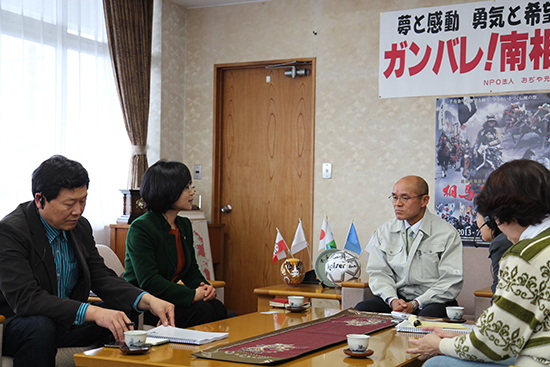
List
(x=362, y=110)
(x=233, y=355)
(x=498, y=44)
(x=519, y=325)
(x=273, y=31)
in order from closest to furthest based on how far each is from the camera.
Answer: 1. (x=519, y=325)
2. (x=233, y=355)
3. (x=498, y=44)
4. (x=362, y=110)
5. (x=273, y=31)

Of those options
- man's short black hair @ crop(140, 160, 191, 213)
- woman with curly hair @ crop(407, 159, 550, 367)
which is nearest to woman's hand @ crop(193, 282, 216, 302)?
man's short black hair @ crop(140, 160, 191, 213)

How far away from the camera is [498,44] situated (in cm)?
435

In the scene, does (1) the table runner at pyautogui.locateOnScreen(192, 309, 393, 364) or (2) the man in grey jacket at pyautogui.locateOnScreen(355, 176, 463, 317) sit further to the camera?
(2) the man in grey jacket at pyautogui.locateOnScreen(355, 176, 463, 317)

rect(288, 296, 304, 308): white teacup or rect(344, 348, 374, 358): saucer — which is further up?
rect(344, 348, 374, 358): saucer

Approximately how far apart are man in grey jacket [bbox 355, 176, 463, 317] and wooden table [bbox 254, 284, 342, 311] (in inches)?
16.7

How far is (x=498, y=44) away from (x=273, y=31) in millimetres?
1791

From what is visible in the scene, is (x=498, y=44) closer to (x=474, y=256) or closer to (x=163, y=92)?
(x=474, y=256)

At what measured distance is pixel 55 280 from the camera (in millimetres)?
2412

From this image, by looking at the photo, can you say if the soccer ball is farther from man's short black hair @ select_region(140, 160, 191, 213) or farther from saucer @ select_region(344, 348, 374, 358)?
saucer @ select_region(344, 348, 374, 358)

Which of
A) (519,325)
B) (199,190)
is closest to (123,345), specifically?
(519,325)

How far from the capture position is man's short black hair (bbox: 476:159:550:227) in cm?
164

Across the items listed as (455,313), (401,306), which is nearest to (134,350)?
(455,313)

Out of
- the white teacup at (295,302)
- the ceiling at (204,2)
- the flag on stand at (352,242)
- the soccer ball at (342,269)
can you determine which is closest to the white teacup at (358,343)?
the white teacup at (295,302)

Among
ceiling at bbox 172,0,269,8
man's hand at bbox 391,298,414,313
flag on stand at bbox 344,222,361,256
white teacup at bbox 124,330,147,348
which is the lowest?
man's hand at bbox 391,298,414,313
